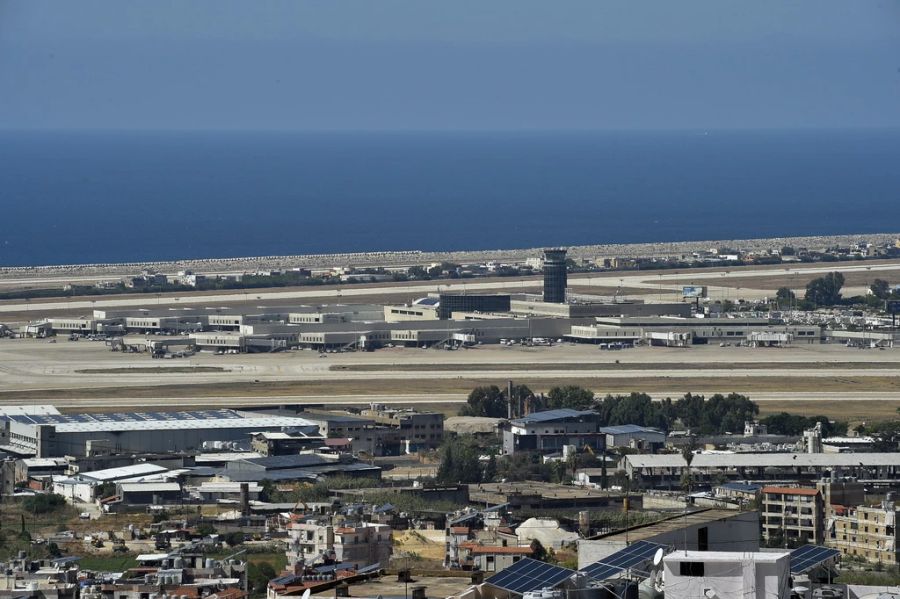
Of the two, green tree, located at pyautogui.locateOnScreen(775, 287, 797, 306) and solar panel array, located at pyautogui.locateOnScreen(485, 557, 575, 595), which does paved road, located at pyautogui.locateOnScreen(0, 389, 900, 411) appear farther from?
solar panel array, located at pyautogui.locateOnScreen(485, 557, 575, 595)

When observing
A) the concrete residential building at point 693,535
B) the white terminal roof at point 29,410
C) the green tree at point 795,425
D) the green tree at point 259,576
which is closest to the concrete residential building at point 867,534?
the green tree at point 259,576

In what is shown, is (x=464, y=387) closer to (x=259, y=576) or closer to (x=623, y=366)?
(x=623, y=366)

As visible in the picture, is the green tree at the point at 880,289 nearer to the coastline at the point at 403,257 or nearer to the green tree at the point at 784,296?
the green tree at the point at 784,296

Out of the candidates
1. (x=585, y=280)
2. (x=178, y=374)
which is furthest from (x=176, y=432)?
(x=585, y=280)

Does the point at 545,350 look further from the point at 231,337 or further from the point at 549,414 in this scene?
the point at 549,414

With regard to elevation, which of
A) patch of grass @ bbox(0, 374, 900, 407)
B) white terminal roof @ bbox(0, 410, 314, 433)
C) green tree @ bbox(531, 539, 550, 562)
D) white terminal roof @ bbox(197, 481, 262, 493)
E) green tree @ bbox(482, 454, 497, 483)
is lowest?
green tree @ bbox(531, 539, 550, 562)

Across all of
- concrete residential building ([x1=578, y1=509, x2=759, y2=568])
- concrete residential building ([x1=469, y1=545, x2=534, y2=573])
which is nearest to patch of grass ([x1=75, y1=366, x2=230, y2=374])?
concrete residential building ([x1=469, y1=545, x2=534, y2=573])

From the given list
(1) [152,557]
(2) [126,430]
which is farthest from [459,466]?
(1) [152,557]
